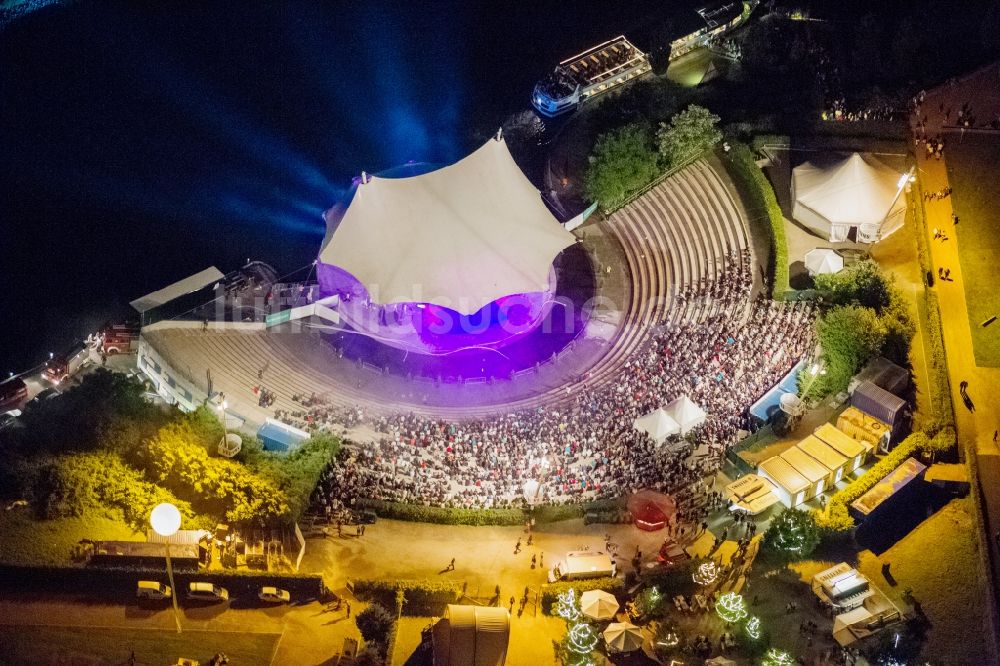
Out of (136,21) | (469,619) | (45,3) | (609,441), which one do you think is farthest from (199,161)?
(469,619)

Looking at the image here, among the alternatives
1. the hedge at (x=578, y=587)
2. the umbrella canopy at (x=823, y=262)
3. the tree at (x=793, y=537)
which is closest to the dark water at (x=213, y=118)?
the umbrella canopy at (x=823, y=262)

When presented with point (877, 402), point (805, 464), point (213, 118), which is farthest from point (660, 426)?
point (213, 118)

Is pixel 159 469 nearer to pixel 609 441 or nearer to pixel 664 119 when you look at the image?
pixel 609 441

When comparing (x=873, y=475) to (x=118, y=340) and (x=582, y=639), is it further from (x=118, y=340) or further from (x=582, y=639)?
(x=118, y=340)

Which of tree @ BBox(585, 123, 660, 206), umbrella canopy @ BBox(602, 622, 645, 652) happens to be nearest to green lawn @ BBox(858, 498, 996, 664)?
umbrella canopy @ BBox(602, 622, 645, 652)

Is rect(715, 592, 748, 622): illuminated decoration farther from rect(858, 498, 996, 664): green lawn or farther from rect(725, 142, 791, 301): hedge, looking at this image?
rect(725, 142, 791, 301): hedge

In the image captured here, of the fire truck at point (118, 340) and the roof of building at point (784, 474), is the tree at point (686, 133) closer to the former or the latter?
the roof of building at point (784, 474)

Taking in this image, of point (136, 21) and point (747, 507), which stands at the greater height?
point (136, 21)
